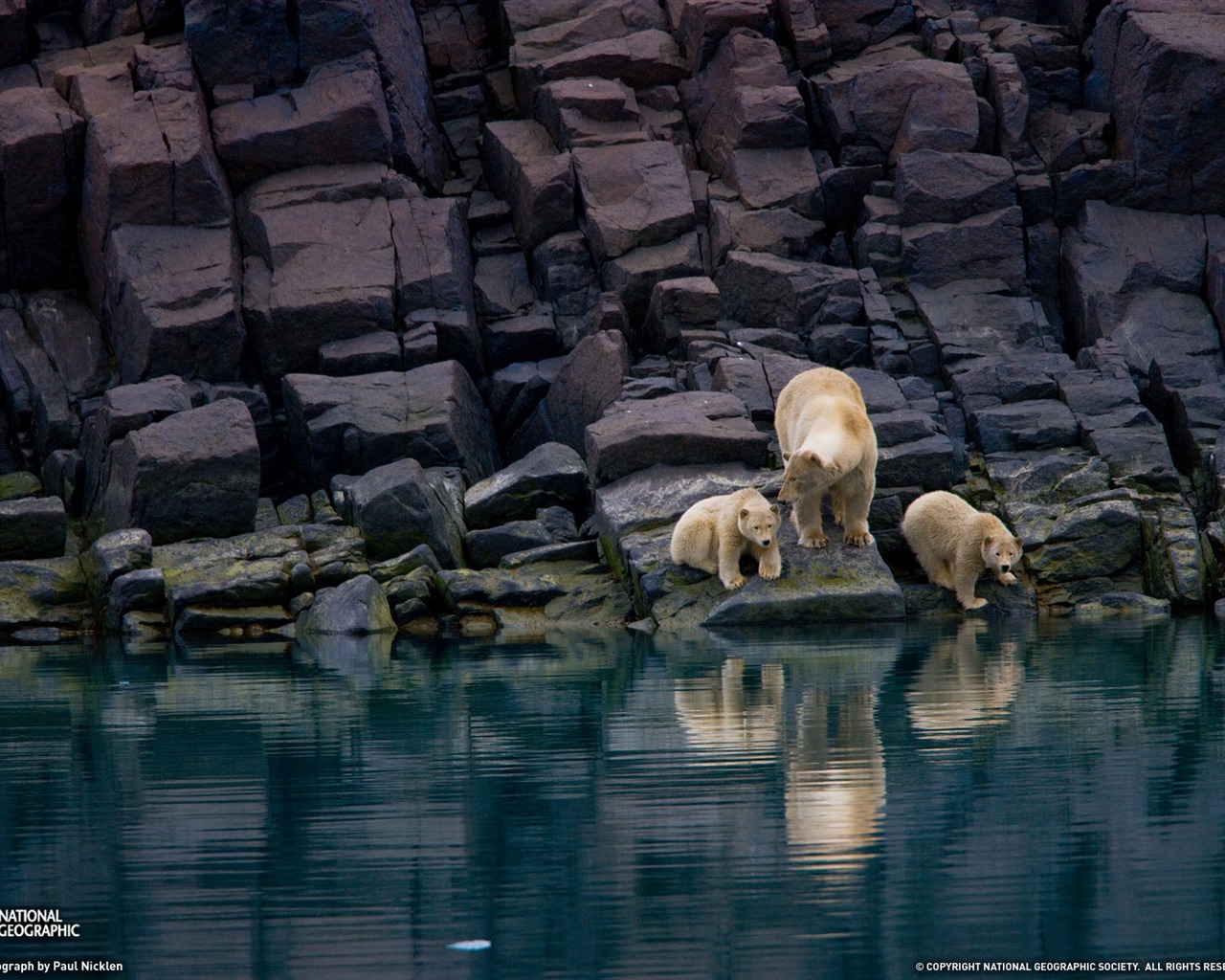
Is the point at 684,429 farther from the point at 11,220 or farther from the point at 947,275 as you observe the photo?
the point at 11,220

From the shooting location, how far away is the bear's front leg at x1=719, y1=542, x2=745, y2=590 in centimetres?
1766

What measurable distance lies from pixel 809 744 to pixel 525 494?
1384 centimetres

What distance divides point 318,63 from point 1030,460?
15.4m

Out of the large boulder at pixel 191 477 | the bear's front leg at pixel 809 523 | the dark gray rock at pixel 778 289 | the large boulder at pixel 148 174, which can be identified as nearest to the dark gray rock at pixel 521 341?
the dark gray rock at pixel 778 289

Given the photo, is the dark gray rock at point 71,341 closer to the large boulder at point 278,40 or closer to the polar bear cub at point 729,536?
the large boulder at point 278,40

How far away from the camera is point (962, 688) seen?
11148 mm

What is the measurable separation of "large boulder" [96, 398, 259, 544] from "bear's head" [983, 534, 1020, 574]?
10.3 meters

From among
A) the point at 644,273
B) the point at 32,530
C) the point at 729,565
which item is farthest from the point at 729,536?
the point at 644,273

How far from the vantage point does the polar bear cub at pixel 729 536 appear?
1714cm

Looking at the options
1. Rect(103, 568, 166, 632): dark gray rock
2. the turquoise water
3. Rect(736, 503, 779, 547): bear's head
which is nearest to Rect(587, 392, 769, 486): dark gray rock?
Rect(736, 503, 779, 547): bear's head

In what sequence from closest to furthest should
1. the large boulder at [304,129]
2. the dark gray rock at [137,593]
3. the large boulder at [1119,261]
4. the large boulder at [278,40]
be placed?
the dark gray rock at [137,593]
the large boulder at [1119,261]
the large boulder at [304,129]
the large boulder at [278,40]

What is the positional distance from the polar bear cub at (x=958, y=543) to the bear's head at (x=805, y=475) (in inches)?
85.5

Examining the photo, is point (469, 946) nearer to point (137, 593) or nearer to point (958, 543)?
point (958, 543)

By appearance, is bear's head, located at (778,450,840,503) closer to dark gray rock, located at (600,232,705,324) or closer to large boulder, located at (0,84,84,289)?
dark gray rock, located at (600,232,705,324)
